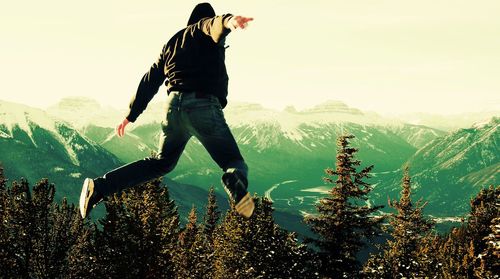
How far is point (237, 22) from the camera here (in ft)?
11.1

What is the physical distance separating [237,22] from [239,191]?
137 centimetres

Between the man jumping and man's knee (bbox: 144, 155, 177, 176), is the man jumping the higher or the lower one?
the higher one

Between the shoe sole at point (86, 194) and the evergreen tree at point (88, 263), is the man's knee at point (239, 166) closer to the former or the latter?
the shoe sole at point (86, 194)

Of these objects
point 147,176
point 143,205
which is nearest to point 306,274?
point 143,205

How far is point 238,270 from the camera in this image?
39094 mm

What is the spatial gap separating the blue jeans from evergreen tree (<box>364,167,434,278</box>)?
34117mm

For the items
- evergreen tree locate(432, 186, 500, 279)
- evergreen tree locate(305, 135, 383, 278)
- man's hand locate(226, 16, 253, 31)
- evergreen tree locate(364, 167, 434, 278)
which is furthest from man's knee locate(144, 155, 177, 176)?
evergreen tree locate(364, 167, 434, 278)

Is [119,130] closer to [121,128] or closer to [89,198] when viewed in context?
[121,128]

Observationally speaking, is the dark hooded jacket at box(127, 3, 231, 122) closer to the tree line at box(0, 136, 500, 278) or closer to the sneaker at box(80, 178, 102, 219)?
the sneaker at box(80, 178, 102, 219)

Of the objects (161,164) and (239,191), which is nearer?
(239,191)

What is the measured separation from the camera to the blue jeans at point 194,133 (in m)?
4.08

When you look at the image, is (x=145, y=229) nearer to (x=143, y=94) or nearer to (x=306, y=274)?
(x=306, y=274)

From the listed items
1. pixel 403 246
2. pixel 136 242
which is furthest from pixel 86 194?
pixel 403 246

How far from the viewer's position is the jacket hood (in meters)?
4.46
